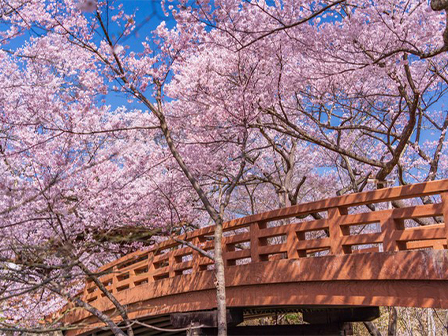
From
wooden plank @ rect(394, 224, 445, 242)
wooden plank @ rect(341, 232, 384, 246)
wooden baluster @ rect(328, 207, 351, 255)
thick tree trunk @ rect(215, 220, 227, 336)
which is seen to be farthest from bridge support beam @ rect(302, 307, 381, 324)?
wooden plank @ rect(394, 224, 445, 242)

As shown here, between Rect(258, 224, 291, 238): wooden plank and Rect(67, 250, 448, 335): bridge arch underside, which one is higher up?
Rect(258, 224, 291, 238): wooden plank

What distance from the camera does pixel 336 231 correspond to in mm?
7066

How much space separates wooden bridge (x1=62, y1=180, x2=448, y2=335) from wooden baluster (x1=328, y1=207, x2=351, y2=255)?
14 millimetres

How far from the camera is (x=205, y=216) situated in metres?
18.8

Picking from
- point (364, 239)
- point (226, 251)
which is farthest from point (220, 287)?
point (364, 239)

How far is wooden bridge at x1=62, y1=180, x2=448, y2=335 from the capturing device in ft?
19.7

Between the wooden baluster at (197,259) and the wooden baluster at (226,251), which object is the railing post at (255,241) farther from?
the wooden baluster at (197,259)

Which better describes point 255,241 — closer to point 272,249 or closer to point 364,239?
point 272,249

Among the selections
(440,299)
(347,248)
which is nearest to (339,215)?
(347,248)

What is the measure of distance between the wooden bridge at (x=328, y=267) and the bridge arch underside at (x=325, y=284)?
0.5 inches

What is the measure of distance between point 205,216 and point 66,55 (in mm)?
7938

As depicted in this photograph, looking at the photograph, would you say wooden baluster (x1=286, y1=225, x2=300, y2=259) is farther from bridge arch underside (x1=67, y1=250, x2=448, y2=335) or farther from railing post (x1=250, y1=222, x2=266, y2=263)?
railing post (x1=250, y1=222, x2=266, y2=263)

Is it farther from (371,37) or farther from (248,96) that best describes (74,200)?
(371,37)

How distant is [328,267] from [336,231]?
0.51 metres
